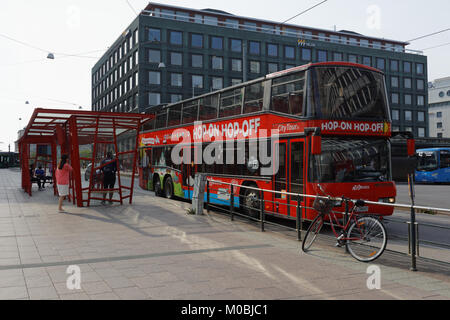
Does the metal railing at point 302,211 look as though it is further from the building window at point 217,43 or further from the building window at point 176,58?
the building window at point 217,43

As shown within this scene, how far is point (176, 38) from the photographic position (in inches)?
2080

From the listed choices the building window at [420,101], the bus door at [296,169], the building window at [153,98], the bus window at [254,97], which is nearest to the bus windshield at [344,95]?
the bus door at [296,169]

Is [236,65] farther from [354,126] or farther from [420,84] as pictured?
[354,126]

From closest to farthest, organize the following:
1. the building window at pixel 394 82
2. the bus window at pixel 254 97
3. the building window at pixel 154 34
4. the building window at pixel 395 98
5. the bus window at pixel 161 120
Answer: the bus window at pixel 254 97
the bus window at pixel 161 120
the building window at pixel 154 34
the building window at pixel 394 82
the building window at pixel 395 98

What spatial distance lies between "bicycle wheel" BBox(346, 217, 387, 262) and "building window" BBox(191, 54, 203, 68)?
49.8m

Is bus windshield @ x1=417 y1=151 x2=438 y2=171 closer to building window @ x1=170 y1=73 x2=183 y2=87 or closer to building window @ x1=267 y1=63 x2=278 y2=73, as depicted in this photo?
building window @ x1=267 y1=63 x2=278 y2=73

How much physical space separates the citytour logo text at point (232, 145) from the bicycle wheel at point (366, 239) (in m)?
3.93

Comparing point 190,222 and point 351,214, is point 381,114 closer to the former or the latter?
point 351,214

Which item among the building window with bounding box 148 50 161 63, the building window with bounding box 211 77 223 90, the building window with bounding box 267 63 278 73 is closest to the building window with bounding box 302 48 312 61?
the building window with bounding box 267 63 278 73

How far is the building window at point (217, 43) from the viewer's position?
55.4 meters
